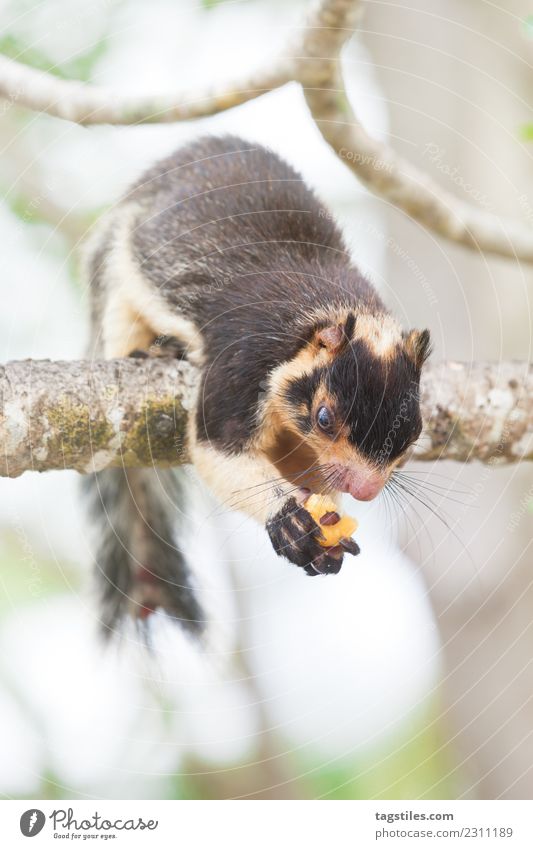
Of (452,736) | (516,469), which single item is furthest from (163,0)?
(452,736)

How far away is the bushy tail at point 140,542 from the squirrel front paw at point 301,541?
99cm

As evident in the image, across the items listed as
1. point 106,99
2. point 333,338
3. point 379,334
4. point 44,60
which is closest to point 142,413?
point 333,338

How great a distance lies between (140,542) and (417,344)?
1.40 m

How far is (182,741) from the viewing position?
10.1 ft

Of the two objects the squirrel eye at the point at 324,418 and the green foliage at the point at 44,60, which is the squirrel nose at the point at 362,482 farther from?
the green foliage at the point at 44,60

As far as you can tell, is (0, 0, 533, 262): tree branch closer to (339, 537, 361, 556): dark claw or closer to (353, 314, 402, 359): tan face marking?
(353, 314, 402, 359): tan face marking

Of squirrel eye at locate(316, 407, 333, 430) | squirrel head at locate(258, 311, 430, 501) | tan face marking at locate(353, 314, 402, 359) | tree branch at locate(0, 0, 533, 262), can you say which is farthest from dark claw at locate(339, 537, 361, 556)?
tree branch at locate(0, 0, 533, 262)

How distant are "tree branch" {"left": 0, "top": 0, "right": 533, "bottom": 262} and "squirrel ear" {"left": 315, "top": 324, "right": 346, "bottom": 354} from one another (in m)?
0.80

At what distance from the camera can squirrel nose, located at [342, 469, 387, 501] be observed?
205 cm

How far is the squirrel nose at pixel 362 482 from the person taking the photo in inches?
80.9

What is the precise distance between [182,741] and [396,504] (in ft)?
4.10

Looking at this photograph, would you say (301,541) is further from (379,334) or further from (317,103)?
(317,103)
